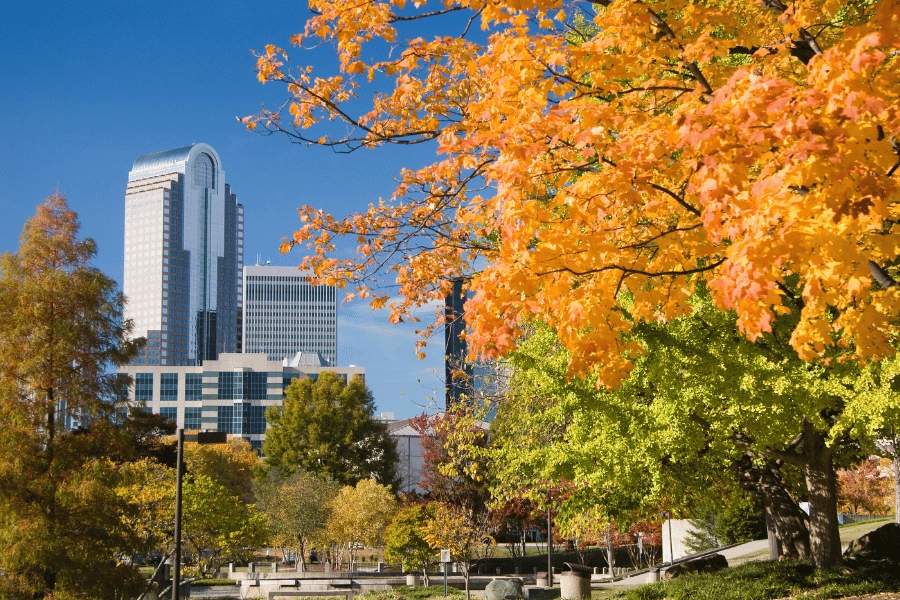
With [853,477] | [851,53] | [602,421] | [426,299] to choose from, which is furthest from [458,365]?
[853,477]

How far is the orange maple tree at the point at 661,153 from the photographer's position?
4.93 m

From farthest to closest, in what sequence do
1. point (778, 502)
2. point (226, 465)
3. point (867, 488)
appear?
point (226, 465) < point (867, 488) < point (778, 502)

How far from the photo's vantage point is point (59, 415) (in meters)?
22.5

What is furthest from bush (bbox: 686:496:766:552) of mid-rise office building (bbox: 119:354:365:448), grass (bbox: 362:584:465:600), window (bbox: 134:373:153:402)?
window (bbox: 134:373:153:402)

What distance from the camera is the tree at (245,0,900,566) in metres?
4.93

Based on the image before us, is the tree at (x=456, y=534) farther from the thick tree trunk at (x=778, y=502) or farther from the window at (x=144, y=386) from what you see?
the window at (x=144, y=386)

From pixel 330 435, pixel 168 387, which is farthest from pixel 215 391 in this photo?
pixel 330 435

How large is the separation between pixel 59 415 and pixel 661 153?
68.0 feet

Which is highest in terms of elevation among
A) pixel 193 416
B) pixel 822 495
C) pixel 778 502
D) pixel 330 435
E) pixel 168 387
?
pixel 168 387

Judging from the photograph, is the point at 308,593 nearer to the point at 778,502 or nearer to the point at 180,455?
the point at 180,455

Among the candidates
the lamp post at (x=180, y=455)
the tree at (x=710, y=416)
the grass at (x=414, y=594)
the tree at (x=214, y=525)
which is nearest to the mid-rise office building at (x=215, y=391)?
the tree at (x=214, y=525)

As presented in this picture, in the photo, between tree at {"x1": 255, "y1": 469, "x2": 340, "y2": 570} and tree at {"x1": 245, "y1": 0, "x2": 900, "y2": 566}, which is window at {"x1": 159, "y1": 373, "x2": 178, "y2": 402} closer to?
tree at {"x1": 255, "y1": 469, "x2": 340, "y2": 570}

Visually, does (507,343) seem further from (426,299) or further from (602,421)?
(602,421)

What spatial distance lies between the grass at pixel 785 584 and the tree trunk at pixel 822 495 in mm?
425
